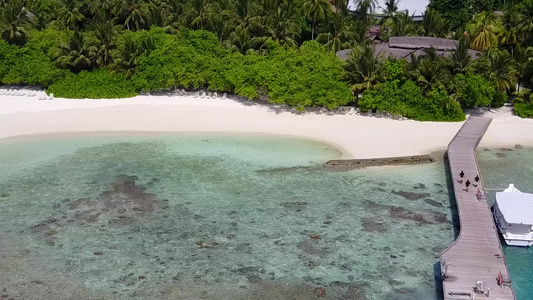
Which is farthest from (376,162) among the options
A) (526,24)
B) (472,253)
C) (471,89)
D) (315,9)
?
(526,24)

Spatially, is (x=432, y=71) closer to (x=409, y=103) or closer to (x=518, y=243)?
(x=409, y=103)

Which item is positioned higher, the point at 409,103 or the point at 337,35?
the point at 337,35

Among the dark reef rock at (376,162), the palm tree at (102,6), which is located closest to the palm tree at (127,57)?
the palm tree at (102,6)

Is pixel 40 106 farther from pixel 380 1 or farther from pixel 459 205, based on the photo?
pixel 380 1

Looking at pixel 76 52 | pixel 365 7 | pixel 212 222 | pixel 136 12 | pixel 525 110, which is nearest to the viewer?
pixel 212 222

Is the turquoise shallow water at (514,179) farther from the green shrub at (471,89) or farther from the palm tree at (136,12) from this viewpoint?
the palm tree at (136,12)

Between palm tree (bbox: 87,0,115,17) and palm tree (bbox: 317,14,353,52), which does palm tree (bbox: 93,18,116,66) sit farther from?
palm tree (bbox: 317,14,353,52)

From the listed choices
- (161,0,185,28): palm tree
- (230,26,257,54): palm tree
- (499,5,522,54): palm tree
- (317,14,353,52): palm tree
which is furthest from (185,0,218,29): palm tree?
(499,5,522,54): palm tree
